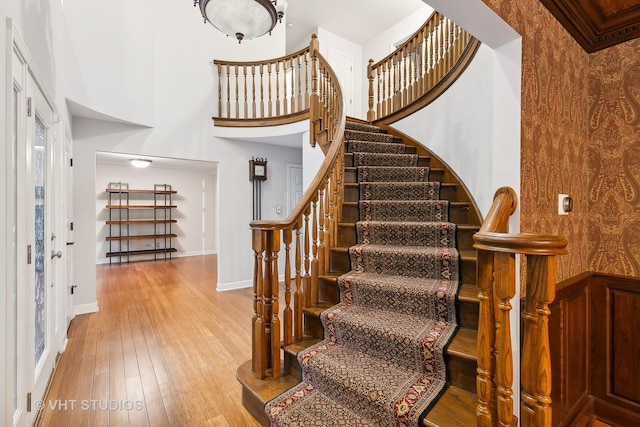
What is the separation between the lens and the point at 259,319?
6.02ft

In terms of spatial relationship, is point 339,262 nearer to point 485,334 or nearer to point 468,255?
point 468,255

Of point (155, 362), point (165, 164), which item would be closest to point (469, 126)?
point (155, 362)

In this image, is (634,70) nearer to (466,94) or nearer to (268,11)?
(466,94)

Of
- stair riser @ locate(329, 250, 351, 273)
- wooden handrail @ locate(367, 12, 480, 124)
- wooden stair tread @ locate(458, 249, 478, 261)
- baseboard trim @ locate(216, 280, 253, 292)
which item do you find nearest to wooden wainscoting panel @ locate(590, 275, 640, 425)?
wooden stair tread @ locate(458, 249, 478, 261)

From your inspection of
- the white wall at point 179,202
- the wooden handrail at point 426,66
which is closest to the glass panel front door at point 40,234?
the wooden handrail at point 426,66

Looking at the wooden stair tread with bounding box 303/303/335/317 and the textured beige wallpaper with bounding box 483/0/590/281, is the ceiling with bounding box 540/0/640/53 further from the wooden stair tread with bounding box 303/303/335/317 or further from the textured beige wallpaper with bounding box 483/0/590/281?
the wooden stair tread with bounding box 303/303/335/317

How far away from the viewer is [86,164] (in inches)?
142

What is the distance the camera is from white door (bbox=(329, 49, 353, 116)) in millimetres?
6426

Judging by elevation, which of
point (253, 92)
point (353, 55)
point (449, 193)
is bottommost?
point (449, 193)

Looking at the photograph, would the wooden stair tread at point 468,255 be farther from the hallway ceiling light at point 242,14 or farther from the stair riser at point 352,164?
the hallway ceiling light at point 242,14

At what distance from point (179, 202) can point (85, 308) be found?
14.9ft

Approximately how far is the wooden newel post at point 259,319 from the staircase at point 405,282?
101mm

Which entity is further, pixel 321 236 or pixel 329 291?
pixel 321 236

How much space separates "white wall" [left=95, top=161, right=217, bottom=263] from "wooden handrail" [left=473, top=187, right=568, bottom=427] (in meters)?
6.89
